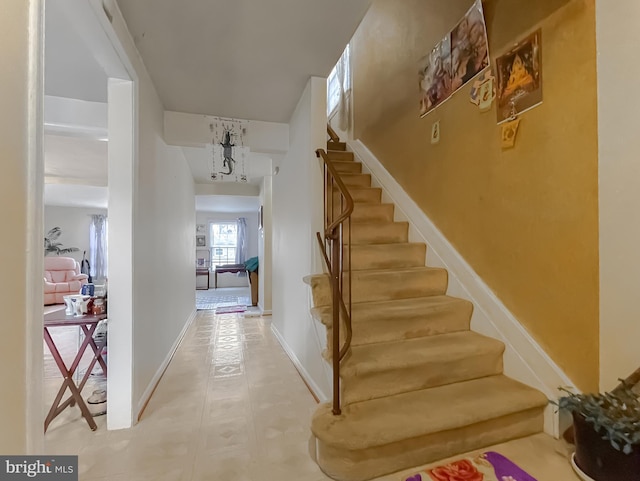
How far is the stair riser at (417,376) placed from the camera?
5.08ft

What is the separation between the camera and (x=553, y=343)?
5.11 ft

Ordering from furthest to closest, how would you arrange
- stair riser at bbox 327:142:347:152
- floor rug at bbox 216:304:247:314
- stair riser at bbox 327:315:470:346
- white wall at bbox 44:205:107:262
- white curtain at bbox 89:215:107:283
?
white curtain at bbox 89:215:107:283 < white wall at bbox 44:205:107:262 < floor rug at bbox 216:304:247:314 < stair riser at bbox 327:142:347:152 < stair riser at bbox 327:315:470:346

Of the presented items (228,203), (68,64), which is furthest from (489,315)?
(228,203)

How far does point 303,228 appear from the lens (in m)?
2.46

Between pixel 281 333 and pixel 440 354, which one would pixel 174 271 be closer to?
pixel 281 333

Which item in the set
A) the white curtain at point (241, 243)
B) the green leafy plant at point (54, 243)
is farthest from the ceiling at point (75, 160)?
the white curtain at point (241, 243)

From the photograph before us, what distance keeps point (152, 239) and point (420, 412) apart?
2.12m

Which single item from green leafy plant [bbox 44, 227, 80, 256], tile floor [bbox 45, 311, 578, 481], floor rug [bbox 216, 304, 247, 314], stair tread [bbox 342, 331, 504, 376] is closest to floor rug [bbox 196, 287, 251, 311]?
floor rug [bbox 216, 304, 247, 314]

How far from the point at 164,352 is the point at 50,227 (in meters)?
7.67

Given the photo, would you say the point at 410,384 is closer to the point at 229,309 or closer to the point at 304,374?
the point at 304,374

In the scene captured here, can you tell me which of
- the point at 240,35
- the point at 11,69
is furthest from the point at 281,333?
the point at 11,69

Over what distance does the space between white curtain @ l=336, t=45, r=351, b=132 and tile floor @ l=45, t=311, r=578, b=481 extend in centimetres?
351

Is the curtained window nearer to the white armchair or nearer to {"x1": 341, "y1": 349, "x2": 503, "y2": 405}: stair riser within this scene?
{"x1": 341, "y1": 349, "x2": 503, "y2": 405}: stair riser

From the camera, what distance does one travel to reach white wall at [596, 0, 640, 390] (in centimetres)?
123
